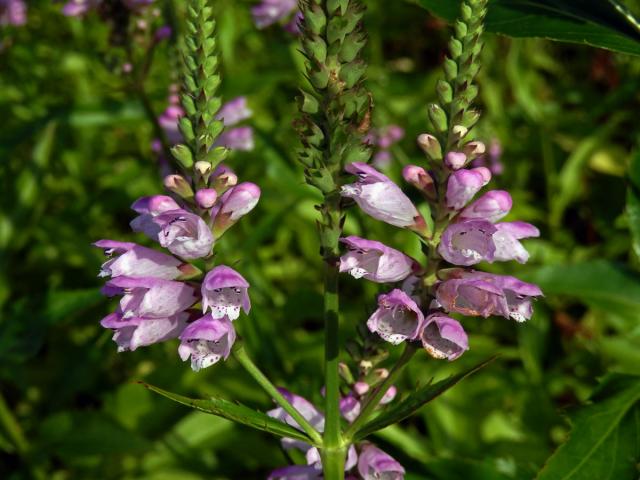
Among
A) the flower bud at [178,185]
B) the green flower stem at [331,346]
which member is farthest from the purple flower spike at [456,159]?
the flower bud at [178,185]

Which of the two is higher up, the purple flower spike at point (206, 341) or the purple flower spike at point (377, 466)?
the purple flower spike at point (206, 341)

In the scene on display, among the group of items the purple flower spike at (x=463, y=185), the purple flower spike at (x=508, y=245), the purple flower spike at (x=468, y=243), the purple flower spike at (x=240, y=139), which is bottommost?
the purple flower spike at (x=240, y=139)

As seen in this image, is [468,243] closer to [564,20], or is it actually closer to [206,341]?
[206,341]

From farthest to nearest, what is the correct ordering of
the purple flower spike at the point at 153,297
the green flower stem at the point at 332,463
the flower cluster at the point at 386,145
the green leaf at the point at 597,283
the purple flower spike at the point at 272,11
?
the flower cluster at the point at 386,145, the purple flower spike at the point at 272,11, the green leaf at the point at 597,283, the green flower stem at the point at 332,463, the purple flower spike at the point at 153,297

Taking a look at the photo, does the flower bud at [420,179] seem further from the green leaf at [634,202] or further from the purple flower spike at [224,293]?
the green leaf at [634,202]

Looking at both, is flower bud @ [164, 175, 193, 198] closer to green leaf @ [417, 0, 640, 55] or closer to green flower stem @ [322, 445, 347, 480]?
green flower stem @ [322, 445, 347, 480]

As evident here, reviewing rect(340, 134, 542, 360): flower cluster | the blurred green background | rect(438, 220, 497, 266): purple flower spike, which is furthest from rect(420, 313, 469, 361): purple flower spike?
the blurred green background

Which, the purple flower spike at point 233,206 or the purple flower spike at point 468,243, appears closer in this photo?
the purple flower spike at point 468,243
